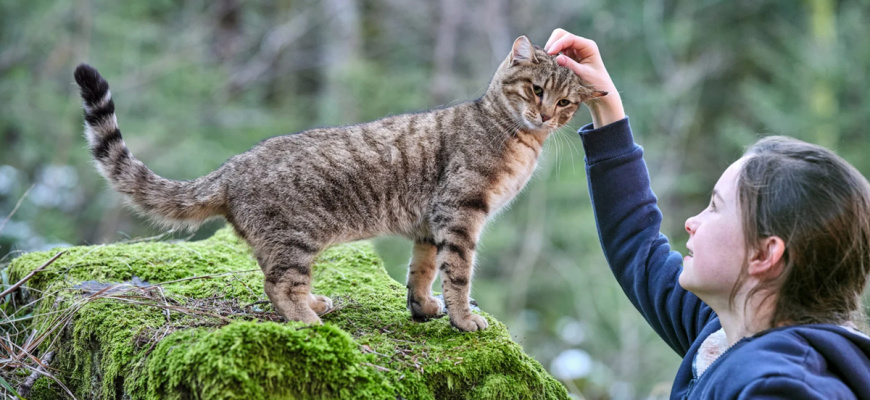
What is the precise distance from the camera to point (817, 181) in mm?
1926

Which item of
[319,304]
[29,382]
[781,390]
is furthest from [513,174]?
[29,382]

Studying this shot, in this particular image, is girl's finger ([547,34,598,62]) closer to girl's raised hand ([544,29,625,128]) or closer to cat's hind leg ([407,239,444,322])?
girl's raised hand ([544,29,625,128])

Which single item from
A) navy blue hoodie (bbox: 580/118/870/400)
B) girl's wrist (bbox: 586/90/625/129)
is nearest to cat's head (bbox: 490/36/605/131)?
girl's wrist (bbox: 586/90/625/129)

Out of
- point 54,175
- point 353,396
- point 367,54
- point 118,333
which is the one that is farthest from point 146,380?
point 367,54

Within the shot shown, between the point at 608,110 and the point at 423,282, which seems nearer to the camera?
the point at 608,110

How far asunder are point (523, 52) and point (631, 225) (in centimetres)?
121

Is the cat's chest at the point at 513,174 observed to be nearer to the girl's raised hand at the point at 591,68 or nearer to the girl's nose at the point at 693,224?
the girl's raised hand at the point at 591,68

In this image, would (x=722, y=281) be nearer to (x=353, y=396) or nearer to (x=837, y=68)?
(x=353, y=396)

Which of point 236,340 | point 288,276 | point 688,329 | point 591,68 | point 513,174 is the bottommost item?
point 688,329

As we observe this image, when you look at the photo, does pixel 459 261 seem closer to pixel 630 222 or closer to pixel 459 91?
pixel 630 222

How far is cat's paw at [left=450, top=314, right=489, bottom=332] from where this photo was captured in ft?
9.95

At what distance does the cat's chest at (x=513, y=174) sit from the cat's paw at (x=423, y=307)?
20.8 inches

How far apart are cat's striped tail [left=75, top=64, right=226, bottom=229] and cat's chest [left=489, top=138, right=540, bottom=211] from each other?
48.6 inches

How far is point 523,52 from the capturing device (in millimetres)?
3639
